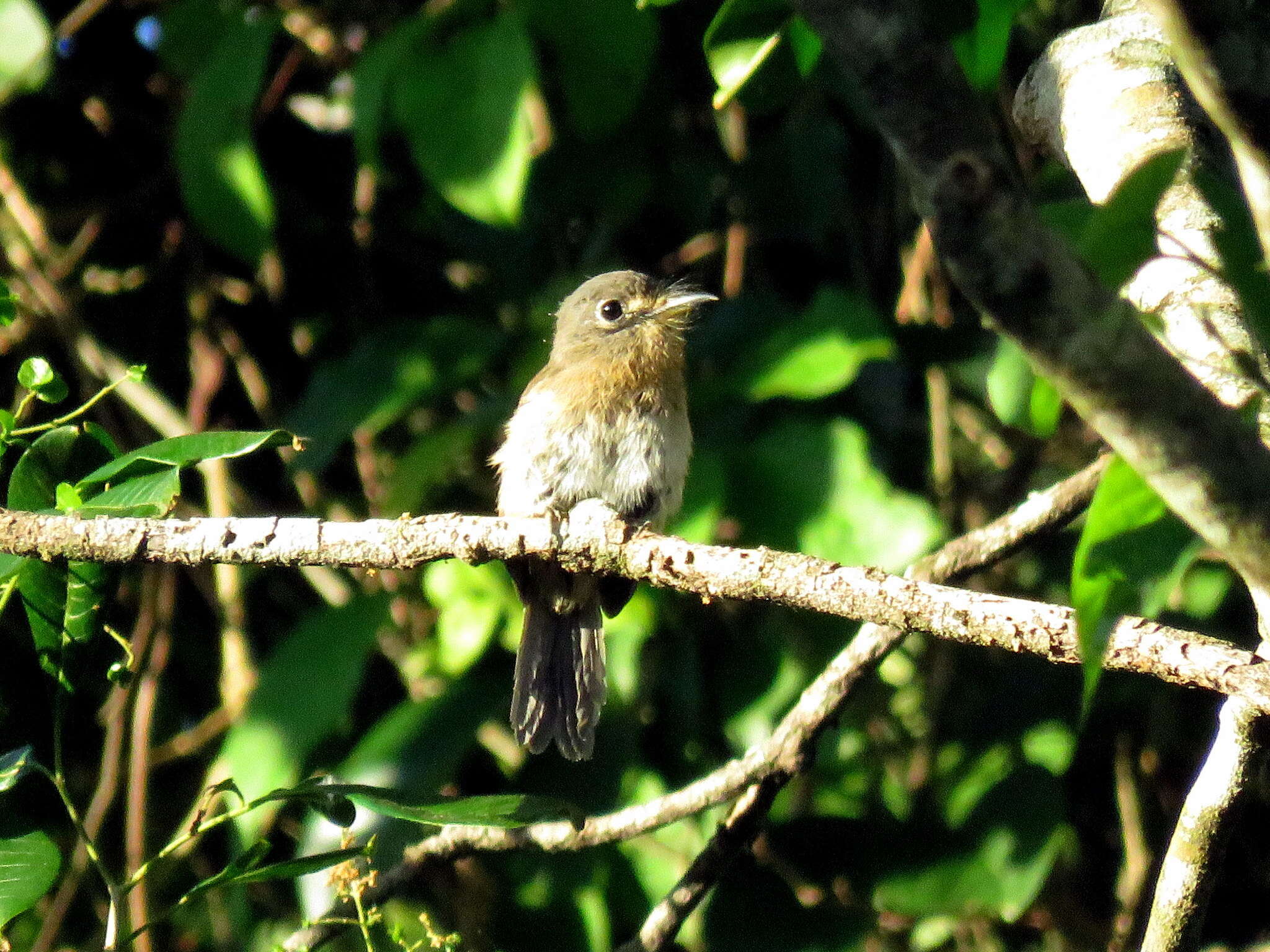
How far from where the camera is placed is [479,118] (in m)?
3.11

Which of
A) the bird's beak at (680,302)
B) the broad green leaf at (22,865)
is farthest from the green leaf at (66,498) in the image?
the bird's beak at (680,302)

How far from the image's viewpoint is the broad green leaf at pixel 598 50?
10.6 feet

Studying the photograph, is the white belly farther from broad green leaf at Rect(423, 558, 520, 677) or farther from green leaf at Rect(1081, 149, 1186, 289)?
green leaf at Rect(1081, 149, 1186, 289)

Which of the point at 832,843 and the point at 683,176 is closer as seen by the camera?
the point at 832,843

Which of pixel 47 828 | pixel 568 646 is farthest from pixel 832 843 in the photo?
pixel 47 828

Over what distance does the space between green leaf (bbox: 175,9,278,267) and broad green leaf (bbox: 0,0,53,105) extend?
0.38 m

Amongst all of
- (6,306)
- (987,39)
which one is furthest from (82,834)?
(987,39)

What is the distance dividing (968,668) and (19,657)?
9.67 ft

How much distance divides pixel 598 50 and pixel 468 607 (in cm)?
147

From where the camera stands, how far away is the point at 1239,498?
1.09m

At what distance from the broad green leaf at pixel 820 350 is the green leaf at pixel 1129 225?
2109mm

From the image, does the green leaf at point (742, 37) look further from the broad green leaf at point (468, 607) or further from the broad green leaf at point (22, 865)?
the broad green leaf at point (468, 607)

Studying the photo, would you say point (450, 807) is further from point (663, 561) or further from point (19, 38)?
A: point (19, 38)

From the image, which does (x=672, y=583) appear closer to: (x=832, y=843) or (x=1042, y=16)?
(x=832, y=843)
